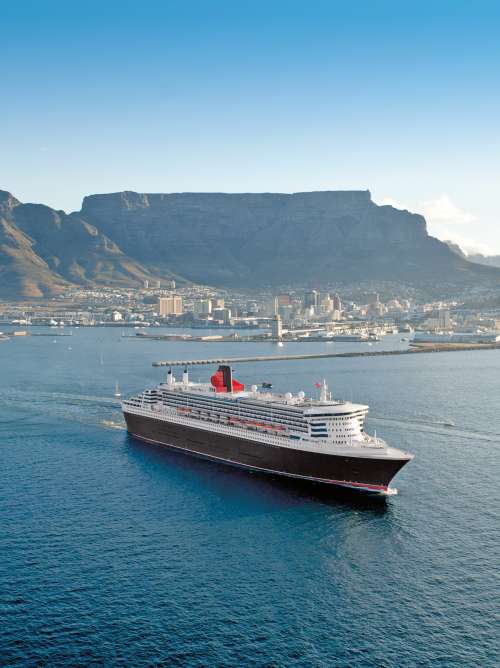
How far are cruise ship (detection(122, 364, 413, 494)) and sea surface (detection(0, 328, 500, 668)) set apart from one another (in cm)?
111

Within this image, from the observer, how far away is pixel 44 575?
24359 mm

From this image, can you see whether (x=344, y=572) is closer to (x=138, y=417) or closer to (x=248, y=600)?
(x=248, y=600)

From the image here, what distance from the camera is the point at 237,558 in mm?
26031

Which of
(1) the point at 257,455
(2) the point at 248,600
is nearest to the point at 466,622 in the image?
(2) the point at 248,600

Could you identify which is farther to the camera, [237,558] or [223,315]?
[223,315]

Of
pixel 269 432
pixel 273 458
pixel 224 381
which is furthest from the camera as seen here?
pixel 224 381

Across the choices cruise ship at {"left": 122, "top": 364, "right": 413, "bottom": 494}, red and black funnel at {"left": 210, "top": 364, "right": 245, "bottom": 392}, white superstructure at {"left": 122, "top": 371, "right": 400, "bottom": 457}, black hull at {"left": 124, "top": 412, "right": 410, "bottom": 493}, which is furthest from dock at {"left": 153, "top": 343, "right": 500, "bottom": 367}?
black hull at {"left": 124, "top": 412, "right": 410, "bottom": 493}

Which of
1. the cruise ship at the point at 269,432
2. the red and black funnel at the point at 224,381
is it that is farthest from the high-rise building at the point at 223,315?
the red and black funnel at the point at 224,381

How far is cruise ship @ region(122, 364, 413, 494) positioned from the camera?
3388 centimetres

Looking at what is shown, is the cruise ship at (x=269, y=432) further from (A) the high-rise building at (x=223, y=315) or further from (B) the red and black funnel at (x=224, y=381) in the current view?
(A) the high-rise building at (x=223, y=315)

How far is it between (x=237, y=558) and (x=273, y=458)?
11117 millimetres

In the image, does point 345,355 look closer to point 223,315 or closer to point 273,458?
point 273,458

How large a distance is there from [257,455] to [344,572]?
1316cm

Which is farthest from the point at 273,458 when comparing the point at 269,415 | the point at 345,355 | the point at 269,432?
the point at 345,355
